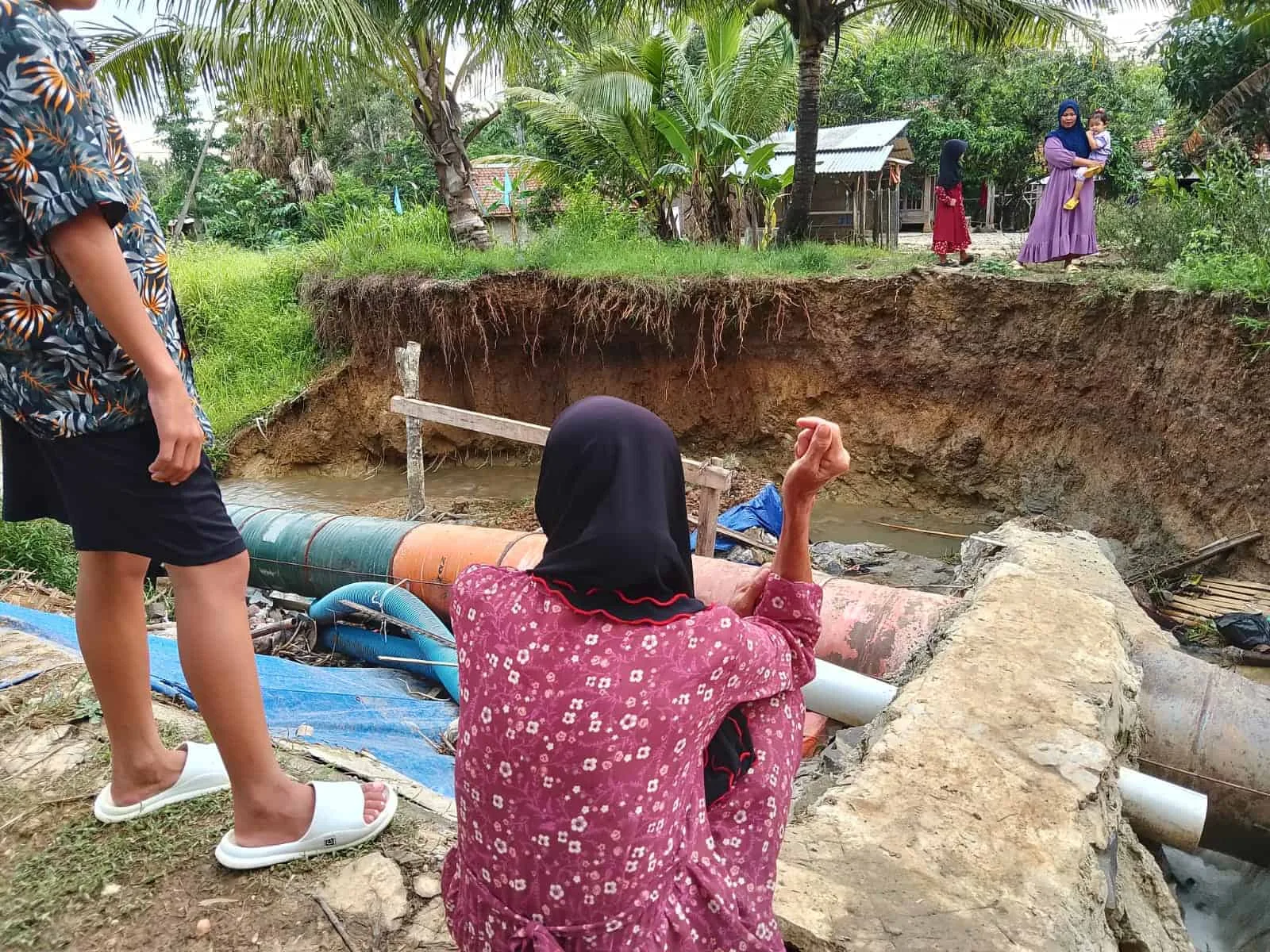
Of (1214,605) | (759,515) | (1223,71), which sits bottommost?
(1214,605)

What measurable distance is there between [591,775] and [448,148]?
10730 mm

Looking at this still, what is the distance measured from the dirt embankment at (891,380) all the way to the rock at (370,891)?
24.7 feet

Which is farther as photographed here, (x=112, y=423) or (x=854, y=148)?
(x=854, y=148)

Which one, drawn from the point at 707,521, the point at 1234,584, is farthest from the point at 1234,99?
the point at 707,521

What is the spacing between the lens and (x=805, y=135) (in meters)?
9.87

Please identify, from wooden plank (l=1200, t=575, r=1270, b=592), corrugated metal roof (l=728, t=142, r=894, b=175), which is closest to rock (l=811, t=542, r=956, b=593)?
wooden plank (l=1200, t=575, r=1270, b=592)

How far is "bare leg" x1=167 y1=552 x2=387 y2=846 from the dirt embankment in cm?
766

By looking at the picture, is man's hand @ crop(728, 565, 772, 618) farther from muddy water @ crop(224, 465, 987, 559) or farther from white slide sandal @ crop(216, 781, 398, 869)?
muddy water @ crop(224, 465, 987, 559)

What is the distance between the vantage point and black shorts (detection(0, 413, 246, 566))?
5.06 ft

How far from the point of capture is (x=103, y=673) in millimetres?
1795

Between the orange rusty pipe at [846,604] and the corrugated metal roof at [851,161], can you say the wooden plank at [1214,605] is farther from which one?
the corrugated metal roof at [851,161]

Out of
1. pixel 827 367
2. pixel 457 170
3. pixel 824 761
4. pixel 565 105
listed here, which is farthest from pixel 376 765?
pixel 565 105

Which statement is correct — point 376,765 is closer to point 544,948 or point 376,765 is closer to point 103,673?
point 103,673

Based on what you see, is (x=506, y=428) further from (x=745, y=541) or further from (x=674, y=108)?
(x=674, y=108)
